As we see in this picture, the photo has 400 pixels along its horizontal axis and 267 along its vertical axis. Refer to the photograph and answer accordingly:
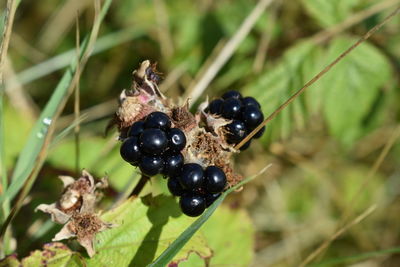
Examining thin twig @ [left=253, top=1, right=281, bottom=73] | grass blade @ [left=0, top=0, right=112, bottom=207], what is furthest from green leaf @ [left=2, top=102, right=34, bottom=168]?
thin twig @ [left=253, top=1, right=281, bottom=73]

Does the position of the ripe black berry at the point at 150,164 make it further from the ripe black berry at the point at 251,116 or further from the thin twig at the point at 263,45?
the thin twig at the point at 263,45

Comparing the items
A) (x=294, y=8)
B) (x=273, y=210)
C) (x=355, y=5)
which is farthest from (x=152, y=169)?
(x=294, y=8)

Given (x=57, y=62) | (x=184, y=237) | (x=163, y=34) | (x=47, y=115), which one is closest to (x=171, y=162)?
(x=184, y=237)

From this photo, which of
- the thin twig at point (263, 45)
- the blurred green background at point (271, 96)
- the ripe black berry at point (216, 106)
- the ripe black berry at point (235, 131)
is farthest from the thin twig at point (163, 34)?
the ripe black berry at point (235, 131)

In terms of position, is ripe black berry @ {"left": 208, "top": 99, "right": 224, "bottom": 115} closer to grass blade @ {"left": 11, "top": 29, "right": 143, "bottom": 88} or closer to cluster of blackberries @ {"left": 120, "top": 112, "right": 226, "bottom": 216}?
cluster of blackberries @ {"left": 120, "top": 112, "right": 226, "bottom": 216}

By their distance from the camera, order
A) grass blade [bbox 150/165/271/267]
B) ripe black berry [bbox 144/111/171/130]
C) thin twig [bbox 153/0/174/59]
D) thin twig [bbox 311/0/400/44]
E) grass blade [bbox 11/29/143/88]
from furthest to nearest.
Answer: thin twig [bbox 153/0/174/59]
grass blade [bbox 11/29/143/88]
thin twig [bbox 311/0/400/44]
ripe black berry [bbox 144/111/171/130]
grass blade [bbox 150/165/271/267]

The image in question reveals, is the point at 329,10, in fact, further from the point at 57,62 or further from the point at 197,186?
the point at 197,186

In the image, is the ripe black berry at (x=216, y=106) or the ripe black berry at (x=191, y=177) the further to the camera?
the ripe black berry at (x=216, y=106)
